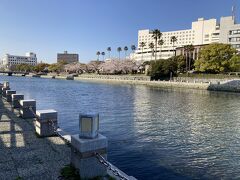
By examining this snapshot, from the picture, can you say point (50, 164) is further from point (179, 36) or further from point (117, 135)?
point (179, 36)

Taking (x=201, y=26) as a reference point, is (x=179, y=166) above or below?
below

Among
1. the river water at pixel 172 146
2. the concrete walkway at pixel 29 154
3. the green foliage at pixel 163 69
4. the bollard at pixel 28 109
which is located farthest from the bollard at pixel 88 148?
the green foliage at pixel 163 69

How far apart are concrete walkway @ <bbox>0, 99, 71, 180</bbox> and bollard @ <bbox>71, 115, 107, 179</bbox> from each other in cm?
74

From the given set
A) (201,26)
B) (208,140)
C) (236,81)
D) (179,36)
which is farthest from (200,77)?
(179,36)

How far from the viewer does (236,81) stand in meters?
62.1

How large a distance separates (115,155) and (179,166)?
9.10 feet

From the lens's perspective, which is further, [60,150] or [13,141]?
[13,141]

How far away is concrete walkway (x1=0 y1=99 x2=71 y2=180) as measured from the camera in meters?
6.08

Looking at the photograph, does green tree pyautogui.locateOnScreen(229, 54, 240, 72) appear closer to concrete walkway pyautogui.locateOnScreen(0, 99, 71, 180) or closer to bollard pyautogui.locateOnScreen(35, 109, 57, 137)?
concrete walkway pyautogui.locateOnScreen(0, 99, 71, 180)

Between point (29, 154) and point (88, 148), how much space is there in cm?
262

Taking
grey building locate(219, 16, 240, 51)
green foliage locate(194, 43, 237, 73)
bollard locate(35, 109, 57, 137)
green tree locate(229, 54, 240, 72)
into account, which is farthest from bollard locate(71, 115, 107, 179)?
grey building locate(219, 16, 240, 51)

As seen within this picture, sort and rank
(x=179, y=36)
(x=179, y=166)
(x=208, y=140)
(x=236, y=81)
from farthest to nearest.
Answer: (x=179, y=36), (x=236, y=81), (x=208, y=140), (x=179, y=166)

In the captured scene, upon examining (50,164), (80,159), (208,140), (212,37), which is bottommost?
(208,140)

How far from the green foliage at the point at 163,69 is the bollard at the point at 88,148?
79899mm
